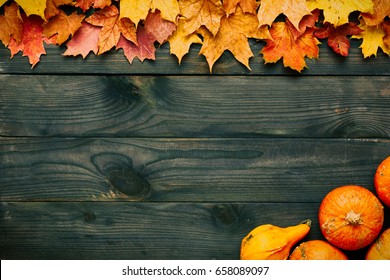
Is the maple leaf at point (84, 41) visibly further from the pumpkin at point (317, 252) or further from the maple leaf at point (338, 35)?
the pumpkin at point (317, 252)

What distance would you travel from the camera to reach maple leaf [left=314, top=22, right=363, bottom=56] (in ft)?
5.26

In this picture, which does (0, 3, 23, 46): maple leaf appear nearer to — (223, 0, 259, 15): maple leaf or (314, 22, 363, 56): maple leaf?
(223, 0, 259, 15): maple leaf

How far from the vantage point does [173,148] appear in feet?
5.54

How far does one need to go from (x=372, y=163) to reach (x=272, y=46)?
1.76 ft

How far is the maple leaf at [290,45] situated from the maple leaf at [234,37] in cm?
4

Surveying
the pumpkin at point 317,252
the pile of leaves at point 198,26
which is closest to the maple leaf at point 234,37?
the pile of leaves at point 198,26

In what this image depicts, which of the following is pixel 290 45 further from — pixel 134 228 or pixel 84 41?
pixel 134 228

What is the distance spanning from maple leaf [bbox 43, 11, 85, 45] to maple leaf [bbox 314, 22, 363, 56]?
0.80 meters

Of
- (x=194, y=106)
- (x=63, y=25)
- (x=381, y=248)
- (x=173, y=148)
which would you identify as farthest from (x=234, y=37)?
(x=381, y=248)

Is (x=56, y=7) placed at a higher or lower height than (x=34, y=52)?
higher

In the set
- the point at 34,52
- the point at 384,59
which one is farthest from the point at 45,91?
the point at 384,59

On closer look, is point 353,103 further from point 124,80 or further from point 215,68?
point 124,80

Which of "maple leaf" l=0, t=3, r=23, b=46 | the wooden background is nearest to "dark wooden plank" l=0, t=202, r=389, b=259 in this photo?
the wooden background

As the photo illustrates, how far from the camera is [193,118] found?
5.50 ft
